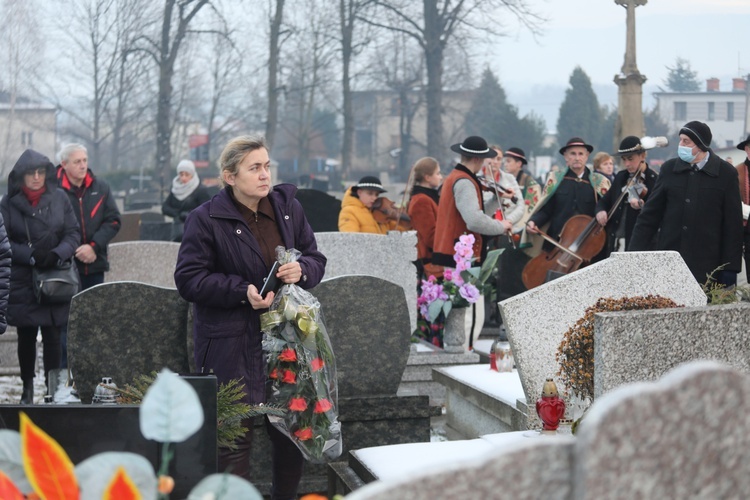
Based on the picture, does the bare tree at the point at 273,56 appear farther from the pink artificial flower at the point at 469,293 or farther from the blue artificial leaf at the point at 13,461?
the blue artificial leaf at the point at 13,461

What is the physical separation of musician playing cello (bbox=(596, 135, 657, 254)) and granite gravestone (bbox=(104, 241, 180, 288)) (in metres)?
3.51

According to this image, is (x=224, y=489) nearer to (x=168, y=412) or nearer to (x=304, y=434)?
(x=168, y=412)

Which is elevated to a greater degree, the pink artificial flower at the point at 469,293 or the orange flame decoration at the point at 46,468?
the orange flame decoration at the point at 46,468

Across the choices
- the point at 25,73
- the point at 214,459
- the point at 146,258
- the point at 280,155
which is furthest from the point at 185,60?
the point at 280,155

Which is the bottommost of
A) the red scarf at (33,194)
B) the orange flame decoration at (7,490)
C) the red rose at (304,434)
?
the red rose at (304,434)

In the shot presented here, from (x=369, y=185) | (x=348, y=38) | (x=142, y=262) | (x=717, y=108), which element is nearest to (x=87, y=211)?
(x=142, y=262)

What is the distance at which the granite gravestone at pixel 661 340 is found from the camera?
4730 mm

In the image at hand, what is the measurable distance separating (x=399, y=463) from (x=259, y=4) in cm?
2993

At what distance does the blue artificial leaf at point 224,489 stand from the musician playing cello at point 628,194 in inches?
322

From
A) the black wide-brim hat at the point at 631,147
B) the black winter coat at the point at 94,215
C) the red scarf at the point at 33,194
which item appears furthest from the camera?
the black wide-brim hat at the point at 631,147

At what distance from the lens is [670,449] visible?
1.41 meters

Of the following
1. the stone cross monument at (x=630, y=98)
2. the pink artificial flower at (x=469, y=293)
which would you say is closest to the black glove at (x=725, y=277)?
the pink artificial flower at (x=469, y=293)

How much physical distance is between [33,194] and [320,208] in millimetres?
5923

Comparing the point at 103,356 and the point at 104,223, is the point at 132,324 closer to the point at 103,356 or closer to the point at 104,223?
Result: the point at 103,356
